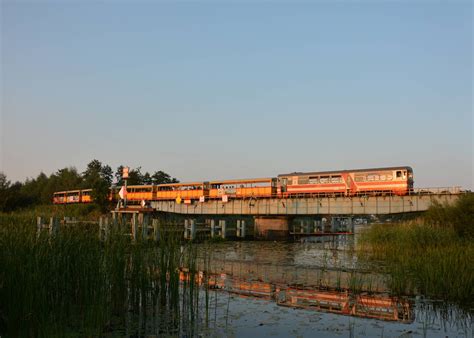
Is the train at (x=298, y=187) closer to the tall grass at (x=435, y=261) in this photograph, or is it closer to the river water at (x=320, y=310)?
the tall grass at (x=435, y=261)

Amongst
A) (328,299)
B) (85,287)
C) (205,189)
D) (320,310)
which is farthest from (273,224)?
(85,287)

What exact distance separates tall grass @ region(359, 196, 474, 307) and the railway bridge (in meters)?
11.4

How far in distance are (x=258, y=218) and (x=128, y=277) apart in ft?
115

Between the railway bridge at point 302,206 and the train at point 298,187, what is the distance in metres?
0.75

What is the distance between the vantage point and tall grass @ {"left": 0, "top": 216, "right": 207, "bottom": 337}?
6.04 meters

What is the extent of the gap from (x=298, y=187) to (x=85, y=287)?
113ft

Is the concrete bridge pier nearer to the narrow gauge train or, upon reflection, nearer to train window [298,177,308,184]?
train window [298,177,308,184]

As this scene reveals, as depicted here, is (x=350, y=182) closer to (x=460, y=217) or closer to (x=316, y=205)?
(x=316, y=205)

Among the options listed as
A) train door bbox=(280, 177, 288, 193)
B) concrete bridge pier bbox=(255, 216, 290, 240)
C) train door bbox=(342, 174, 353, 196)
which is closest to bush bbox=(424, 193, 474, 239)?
train door bbox=(342, 174, 353, 196)

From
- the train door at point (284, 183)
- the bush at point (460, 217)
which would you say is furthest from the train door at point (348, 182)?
the bush at point (460, 217)

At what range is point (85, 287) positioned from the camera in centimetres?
695

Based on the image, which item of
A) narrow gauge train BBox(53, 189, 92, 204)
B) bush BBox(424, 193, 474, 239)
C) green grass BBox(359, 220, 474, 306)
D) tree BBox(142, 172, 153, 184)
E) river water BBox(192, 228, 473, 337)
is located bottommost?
river water BBox(192, 228, 473, 337)

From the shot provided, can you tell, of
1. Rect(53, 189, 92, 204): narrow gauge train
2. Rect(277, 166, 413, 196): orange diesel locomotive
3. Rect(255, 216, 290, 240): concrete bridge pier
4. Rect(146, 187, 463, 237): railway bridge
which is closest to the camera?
Rect(146, 187, 463, 237): railway bridge

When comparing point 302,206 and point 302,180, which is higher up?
point 302,180
